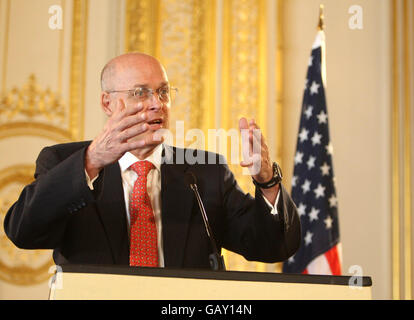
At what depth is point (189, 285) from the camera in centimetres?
109

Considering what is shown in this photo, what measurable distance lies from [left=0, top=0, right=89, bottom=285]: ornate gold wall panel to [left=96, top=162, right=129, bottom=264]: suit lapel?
2268mm

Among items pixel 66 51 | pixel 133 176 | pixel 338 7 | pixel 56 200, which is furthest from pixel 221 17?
pixel 56 200

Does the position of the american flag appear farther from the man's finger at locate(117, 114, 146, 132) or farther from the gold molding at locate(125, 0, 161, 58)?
the man's finger at locate(117, 114, 146, 132)

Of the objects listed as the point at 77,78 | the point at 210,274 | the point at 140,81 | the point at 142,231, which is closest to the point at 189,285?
the point at 210,274

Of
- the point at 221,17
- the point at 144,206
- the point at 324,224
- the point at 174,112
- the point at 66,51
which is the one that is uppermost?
the point at 221,17

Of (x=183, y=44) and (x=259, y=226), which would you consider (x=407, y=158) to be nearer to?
(x=183, y=44)

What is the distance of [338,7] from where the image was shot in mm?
4297

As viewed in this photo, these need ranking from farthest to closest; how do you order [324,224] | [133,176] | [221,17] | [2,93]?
1. [221,17]
2. [2,93]
3. [324,224]
4. [133,176]

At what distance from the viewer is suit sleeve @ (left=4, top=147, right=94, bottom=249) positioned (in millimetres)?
1565

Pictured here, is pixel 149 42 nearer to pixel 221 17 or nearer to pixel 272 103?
pixel 221 17

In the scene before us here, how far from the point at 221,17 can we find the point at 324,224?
1.77 metres

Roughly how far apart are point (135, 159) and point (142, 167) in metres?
0.06

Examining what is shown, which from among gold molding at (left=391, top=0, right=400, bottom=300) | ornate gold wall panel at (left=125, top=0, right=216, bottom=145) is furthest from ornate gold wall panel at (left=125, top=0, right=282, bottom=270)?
gold molding at (left=391, top=0, right=400, bottom=300)

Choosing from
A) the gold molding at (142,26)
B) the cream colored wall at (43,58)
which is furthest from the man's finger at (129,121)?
the gold molding at (142,26)
